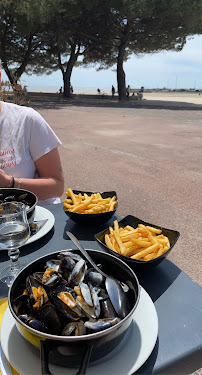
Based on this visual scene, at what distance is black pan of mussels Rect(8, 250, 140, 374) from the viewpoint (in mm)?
698

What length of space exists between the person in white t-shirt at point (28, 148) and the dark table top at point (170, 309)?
77 cm

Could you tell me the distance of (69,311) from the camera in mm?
753

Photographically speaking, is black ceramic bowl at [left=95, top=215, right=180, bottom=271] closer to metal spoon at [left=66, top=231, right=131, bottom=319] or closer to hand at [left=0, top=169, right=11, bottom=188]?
metal spoon at [left=66, top=231, right=131, bottom=319]

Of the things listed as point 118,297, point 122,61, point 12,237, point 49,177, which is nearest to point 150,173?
point 49,177

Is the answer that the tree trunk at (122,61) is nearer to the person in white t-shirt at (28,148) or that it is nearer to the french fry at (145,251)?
the person in white t-shirt at (28,148)

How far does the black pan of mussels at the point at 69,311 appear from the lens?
27.5 inches

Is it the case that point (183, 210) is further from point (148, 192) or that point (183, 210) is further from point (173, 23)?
point (173, 23)

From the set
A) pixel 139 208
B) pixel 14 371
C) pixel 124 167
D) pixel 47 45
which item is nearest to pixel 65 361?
pixel 14 371

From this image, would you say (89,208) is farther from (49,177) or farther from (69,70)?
(69,70)

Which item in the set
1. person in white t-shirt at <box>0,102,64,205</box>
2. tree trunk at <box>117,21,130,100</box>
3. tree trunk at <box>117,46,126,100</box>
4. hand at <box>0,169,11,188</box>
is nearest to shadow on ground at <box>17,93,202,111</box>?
tree trunk at <box>117,46,126,100</box>

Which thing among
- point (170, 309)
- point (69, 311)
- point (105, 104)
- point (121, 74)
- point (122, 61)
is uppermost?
point (122, 61)

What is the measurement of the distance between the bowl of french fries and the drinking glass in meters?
0.40

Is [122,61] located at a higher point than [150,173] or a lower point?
higher

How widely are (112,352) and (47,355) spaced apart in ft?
0.67
